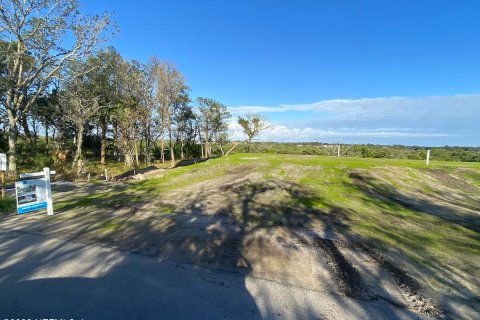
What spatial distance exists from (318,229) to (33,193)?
763cm

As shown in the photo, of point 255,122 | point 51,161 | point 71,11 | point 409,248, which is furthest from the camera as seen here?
point 255,122

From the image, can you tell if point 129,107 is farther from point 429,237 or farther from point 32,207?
point 429,237

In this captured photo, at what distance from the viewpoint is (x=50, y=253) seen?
493cm

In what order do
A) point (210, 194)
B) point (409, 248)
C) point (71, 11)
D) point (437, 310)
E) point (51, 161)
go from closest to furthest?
point (437, 310), point (409, 248), point (210, 194), point (71, 11), point (51, 161)

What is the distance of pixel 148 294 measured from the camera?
3580 millimetres

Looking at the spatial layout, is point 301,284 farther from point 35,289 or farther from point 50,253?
point 50,253

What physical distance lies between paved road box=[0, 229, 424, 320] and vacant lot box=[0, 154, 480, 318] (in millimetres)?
346

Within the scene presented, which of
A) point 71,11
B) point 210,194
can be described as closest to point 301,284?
point 210,194

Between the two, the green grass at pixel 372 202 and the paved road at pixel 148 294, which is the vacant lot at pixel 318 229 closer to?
the green grass at pixel 372 202

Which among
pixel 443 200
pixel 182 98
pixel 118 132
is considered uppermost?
pixel 182 98

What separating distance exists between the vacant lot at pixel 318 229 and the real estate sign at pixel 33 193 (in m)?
0.30

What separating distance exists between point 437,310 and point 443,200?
8.42 meters

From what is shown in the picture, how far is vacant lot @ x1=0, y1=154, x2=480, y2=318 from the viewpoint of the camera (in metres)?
4.20

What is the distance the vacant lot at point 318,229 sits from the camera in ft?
13.8
